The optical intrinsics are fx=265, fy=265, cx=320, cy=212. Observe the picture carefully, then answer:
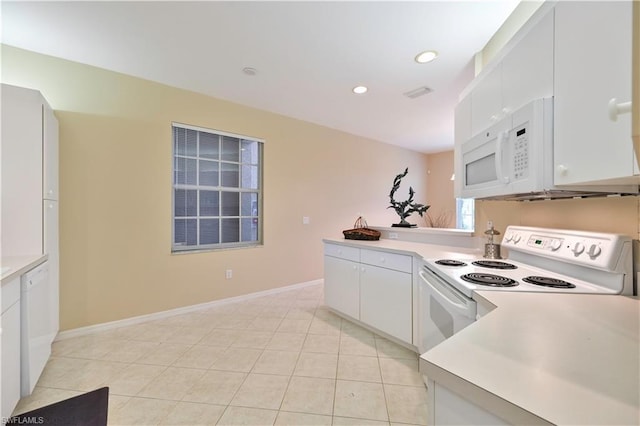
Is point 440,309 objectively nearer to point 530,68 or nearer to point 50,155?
point 530,68

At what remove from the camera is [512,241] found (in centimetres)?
173

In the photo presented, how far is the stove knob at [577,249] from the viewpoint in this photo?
1224 millimetres

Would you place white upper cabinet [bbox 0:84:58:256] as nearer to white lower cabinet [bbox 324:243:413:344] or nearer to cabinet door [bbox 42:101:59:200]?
cabinet door [bbox 42:101:59:200]

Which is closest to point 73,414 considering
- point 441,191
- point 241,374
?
point 241,374

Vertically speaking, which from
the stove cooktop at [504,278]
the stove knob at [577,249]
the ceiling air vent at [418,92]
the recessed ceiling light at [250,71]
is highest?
the recessed ceiling light at [250,71]

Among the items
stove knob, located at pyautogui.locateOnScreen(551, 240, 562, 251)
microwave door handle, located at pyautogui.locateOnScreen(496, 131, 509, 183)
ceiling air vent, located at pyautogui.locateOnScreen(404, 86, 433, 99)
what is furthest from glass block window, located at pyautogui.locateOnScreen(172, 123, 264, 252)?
stove knob, located at pyautogui.locateOnScreen(551, 240, 562, 251)

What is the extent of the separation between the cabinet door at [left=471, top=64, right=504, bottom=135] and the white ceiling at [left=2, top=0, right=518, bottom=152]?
Answer: 582 mm

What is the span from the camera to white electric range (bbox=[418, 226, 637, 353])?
110 centimetres

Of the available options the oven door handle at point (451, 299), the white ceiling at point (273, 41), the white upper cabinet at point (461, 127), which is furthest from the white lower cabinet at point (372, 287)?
the white ceiling at point (273, 41)

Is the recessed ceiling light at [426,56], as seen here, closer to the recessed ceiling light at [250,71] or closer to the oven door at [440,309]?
the recessed ceiling light at [250,71]

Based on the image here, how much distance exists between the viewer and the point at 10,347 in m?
1.45

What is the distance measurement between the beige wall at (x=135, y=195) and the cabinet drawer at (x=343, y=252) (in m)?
1.14

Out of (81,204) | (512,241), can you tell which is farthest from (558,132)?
(81,204)

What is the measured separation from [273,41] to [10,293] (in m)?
2.42
